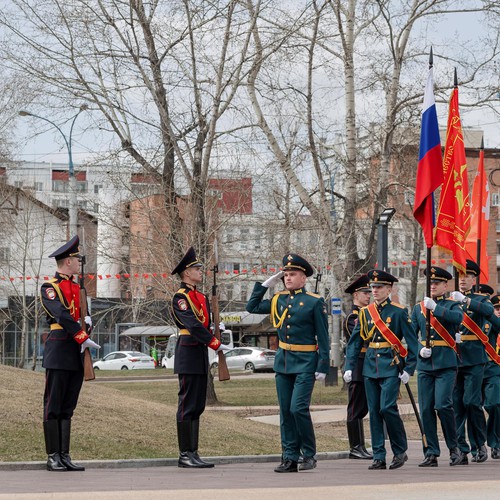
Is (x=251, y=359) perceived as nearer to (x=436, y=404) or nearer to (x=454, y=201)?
(x=454, y=201)

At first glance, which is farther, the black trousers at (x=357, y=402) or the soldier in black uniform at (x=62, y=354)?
the black trousers at (x=357, y=402)

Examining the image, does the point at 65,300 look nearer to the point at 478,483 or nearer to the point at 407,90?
the point at 478,483

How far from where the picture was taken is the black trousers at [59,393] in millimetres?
11352

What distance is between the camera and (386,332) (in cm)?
1202

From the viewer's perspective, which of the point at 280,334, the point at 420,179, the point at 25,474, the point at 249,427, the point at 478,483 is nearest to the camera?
the point at 478,483

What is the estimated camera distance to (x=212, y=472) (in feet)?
37.4

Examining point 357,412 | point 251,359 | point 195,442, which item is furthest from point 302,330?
point 251,359

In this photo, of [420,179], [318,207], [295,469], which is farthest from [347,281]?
[295,469]

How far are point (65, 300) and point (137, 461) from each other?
1903 millimetres

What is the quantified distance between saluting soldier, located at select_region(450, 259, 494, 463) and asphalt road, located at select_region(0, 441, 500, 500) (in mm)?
413

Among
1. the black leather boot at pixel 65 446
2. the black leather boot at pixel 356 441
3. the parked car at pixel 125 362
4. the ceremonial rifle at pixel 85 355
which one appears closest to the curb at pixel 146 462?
the black leather boot at pixel 356 441

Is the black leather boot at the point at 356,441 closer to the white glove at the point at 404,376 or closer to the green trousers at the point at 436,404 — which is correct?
the green trousers at the point at 436,404

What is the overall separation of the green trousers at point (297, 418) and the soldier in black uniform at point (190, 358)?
2.72ft

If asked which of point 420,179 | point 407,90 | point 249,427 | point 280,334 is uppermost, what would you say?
point 407,90
